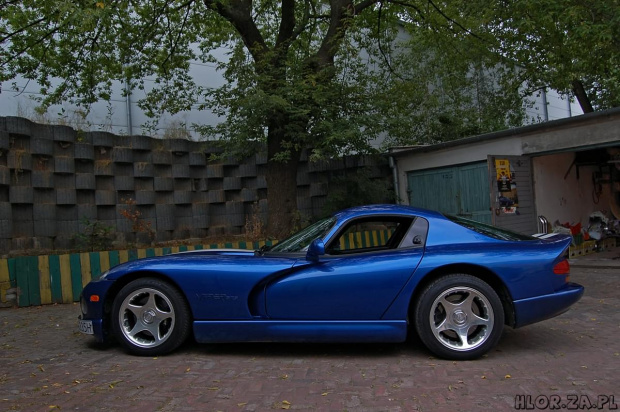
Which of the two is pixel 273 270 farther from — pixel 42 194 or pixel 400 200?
pixel 400 200

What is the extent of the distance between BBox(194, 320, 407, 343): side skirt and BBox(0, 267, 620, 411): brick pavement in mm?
214

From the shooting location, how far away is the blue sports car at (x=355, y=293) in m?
4.28

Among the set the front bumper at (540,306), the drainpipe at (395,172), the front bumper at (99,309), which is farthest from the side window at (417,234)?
the drainpipe at (395,172)

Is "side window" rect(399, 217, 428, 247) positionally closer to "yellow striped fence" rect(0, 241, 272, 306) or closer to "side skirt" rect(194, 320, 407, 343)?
"side skirt" rect(194, 320, 407, 343)

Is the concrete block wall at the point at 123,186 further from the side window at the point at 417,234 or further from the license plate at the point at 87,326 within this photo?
the side window at the point at 417,234

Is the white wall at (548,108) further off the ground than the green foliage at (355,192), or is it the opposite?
the white wall at (548,108)

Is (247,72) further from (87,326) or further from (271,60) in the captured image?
(87,326)

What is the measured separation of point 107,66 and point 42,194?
365 centimetres

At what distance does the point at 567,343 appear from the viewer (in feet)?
15.5

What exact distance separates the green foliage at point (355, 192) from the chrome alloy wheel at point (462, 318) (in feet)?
22.9

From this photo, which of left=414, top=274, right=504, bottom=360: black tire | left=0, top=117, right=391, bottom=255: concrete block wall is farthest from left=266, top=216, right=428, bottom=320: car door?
left=0, top=117, right=391, bottom=255: concrete block wall

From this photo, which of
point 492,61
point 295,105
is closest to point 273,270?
point 295,105

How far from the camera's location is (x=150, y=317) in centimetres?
455

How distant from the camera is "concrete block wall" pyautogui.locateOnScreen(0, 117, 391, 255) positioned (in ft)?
30.2
